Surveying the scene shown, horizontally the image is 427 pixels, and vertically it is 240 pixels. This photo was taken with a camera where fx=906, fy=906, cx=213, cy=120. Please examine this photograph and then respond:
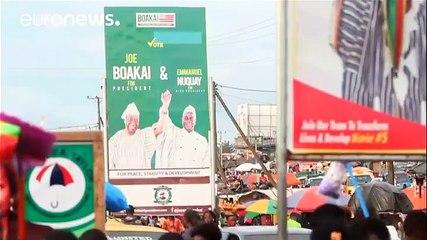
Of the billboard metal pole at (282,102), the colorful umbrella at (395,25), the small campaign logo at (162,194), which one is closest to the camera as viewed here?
the billboard metal pole at (282,102)

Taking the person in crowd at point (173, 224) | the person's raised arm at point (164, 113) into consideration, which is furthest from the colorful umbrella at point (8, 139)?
the person's raised arm at point (164, 113)

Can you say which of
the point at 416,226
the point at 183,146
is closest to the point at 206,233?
the point at 416,226

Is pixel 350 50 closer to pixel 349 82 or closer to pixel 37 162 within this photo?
pixel 349 82

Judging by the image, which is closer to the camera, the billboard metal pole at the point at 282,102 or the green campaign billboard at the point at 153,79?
the billboard metal pole at the point at 282,102

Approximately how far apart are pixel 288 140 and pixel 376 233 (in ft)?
3.95

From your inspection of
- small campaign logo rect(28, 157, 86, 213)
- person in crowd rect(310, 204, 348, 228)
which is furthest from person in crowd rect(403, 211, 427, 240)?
small campaign logo rect(28, 157, 86, 213)

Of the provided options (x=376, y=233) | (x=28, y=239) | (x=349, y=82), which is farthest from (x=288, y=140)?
(x=28, y=239)

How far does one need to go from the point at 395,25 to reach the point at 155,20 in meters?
8.35

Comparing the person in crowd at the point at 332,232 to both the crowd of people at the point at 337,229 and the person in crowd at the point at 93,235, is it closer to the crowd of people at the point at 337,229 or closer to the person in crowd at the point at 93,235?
the crowd of people at the point at 337,229

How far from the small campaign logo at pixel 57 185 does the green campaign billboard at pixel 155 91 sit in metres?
7.34

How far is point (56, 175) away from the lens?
4957mm

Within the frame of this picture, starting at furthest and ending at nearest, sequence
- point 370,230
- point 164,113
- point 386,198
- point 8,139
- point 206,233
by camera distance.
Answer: point 386,198 → point 164,113 → point 206,233 → point 370,230 → point 8,139

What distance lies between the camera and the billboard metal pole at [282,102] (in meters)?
4.20

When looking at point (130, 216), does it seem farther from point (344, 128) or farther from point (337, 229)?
point (344, 128)
